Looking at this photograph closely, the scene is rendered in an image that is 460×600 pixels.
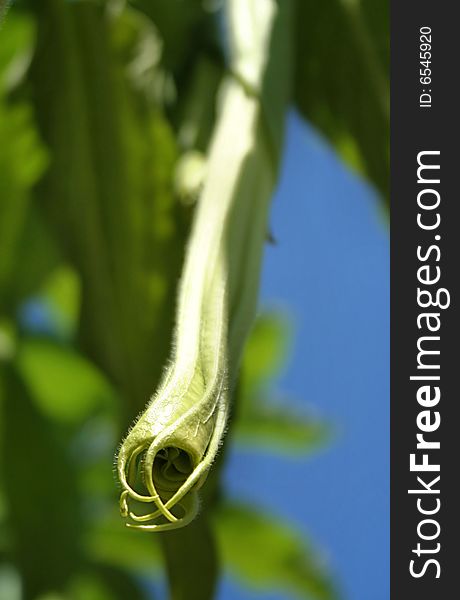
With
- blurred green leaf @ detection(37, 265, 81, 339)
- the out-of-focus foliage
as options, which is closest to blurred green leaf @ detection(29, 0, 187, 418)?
the out-of-focus foliage

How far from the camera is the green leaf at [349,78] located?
1.41 ft

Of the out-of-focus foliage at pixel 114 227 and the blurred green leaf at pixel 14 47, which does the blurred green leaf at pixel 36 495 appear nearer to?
the out-of-focus foliage at pixel 114 227

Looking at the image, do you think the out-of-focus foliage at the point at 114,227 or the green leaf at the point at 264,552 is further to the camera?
the green leaf at the point at 264,552

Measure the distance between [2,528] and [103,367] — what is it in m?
0.14

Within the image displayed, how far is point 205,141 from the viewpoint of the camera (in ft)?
1.24

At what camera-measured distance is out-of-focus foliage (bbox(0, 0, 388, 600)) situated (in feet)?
1.25

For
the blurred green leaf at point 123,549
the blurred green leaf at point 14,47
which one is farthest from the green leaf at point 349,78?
the blurred green leaf at point 123,549

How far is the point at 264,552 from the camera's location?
21.6 inches

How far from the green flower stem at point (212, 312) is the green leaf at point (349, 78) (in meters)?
0.07

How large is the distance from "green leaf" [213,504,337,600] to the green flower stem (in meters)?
0.19

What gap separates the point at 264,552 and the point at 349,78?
9.2 inches

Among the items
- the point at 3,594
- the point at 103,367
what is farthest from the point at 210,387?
the point at 3,594

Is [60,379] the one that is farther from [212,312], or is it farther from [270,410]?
[212,312]

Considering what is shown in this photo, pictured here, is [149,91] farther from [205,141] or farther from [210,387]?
[210,387]
